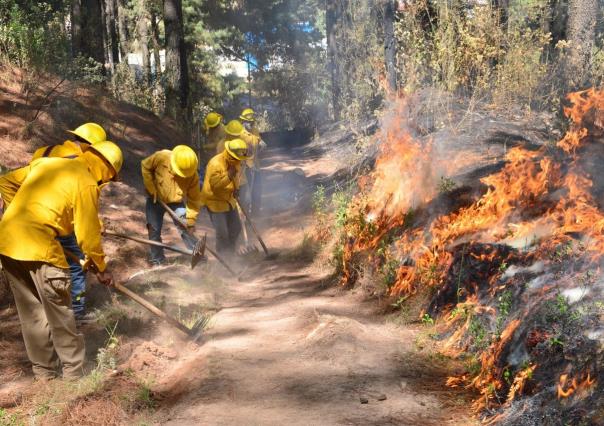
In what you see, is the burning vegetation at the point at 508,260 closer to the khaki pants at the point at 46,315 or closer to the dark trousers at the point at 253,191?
the khaki pants at the point at 46,315

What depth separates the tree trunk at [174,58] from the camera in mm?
16766

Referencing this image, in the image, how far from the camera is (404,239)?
691 cm

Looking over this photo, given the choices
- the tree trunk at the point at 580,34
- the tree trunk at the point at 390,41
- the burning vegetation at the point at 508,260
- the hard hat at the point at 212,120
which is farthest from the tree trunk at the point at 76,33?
the tree trunk at the point at 580,34

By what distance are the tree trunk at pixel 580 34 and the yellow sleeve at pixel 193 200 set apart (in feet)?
21.4

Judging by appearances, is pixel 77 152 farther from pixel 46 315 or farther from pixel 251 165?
pixel 251 165

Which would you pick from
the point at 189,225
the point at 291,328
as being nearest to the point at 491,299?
the point at 291,328

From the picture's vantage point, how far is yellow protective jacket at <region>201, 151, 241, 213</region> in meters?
8.64

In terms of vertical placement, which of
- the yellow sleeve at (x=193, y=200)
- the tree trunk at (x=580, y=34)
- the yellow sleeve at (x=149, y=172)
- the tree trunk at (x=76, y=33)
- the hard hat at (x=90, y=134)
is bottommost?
the yellow sleeve at (x=193, y=200)

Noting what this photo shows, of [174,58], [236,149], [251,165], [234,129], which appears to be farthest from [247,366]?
[174,58]

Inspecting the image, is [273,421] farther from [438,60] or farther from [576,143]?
[438,60]

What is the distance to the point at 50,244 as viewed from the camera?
4.55 m

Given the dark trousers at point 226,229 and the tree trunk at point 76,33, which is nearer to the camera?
the dark trousers at point 226,229

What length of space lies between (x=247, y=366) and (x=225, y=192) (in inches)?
172

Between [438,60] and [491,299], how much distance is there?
225 inches
